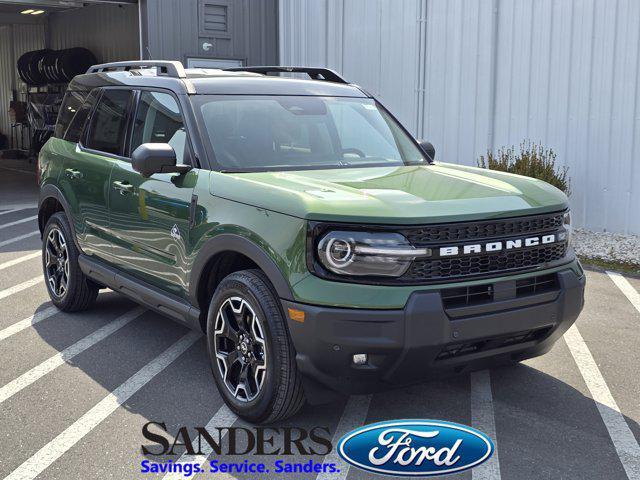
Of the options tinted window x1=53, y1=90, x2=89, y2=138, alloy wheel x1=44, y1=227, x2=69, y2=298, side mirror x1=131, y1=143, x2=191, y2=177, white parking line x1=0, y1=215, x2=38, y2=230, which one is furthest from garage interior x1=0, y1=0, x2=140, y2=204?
side mirror x1=131, y1=143, x2=191, y2=177

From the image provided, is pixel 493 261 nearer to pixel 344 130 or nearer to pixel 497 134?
pixel 344 130

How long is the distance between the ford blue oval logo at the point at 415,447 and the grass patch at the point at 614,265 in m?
4.69

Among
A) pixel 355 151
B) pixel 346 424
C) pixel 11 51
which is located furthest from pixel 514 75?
pixel 11 51

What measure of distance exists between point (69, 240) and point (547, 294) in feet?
12.3

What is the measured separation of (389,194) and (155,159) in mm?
1401

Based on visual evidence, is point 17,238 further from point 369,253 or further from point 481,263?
point 481,263

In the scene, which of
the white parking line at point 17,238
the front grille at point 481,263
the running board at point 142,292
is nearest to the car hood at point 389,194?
the front grille at point 481,263

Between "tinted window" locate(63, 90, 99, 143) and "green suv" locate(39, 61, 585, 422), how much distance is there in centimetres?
43

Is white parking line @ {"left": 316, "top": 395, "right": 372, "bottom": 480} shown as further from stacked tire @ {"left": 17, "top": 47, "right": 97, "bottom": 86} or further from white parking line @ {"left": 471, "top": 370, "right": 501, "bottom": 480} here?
stacked tire @ {"left": 17, "top": 47, "right": 97, "bottom": 86}

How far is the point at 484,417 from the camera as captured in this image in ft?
13.5

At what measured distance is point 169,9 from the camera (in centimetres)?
1334

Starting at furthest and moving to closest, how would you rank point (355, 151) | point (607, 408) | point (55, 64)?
1. point (55, 64)
2. point (355, 151)
3. point (607, 408)

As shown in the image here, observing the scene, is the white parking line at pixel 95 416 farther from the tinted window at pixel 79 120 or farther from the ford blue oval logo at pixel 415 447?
the tinted window at pixel 79 120

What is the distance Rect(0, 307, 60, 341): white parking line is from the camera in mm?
5715
